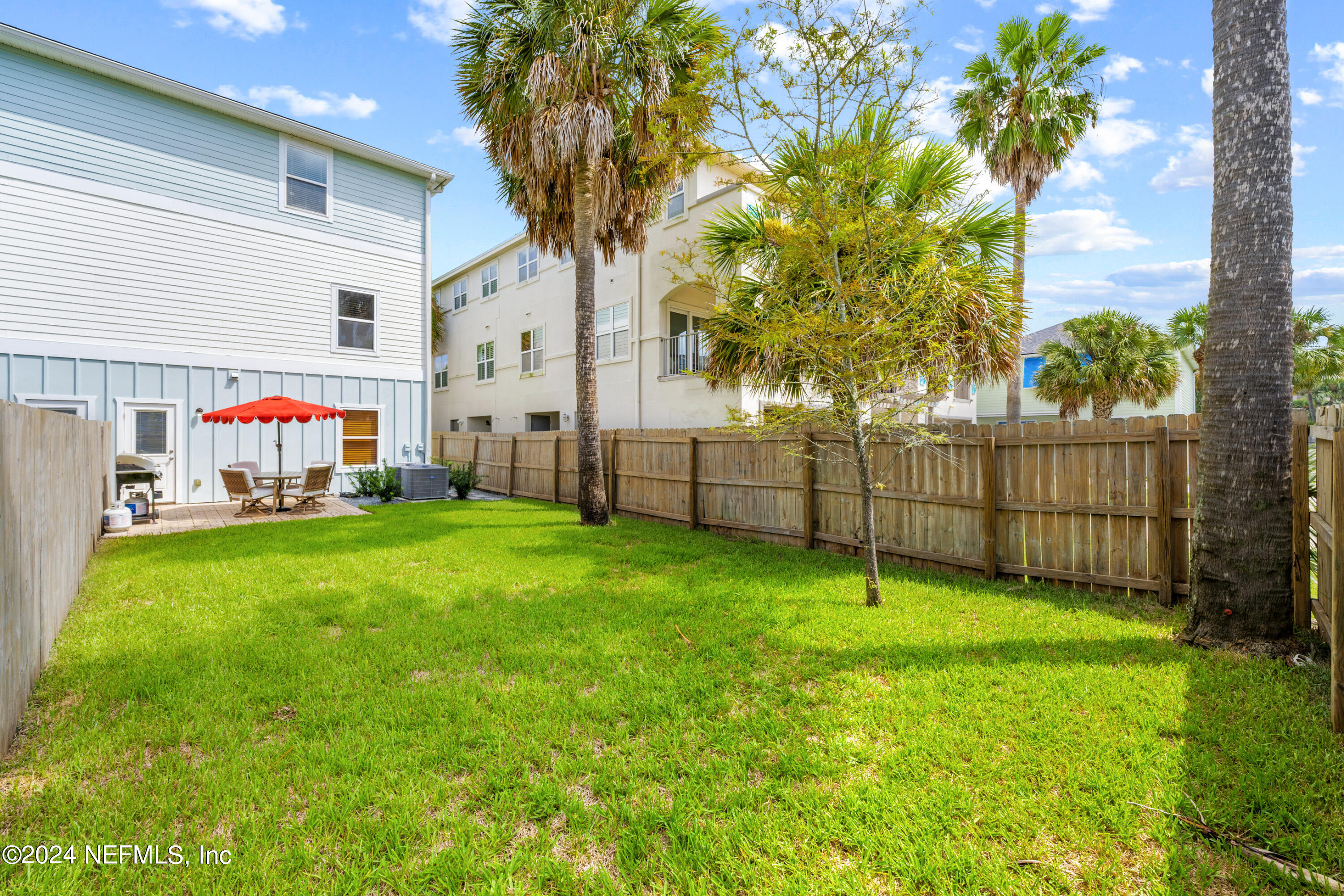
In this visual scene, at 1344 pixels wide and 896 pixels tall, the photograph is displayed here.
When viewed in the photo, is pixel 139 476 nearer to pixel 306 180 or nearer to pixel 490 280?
pixel 306 180

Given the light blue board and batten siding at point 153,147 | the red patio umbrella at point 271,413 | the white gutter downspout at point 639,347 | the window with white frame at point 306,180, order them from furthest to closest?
the white gutter downspout at point 639,347 → the window with white frame at point 306,180 → the light blue board and batten siding at point 153,147 → the red patio umbrella at point 271,413

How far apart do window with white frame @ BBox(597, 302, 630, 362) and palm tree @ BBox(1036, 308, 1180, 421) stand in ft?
43.5

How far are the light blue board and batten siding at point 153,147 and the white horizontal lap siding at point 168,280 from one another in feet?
1.79

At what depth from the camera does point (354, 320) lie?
15.0 meters

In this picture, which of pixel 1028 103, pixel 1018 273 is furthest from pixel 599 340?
pixel 1028 103

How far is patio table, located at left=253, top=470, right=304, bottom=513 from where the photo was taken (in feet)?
37.8

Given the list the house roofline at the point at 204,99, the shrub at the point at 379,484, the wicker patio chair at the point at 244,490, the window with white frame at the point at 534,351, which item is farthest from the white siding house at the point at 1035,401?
the wicker patio chair at the point at 244,490

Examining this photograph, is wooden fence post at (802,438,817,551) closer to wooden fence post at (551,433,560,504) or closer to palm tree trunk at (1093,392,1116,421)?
wooden fence post at (551,433,560,504)

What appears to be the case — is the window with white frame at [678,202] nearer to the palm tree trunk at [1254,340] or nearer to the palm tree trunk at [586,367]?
the palm tree trunk at [586,367]

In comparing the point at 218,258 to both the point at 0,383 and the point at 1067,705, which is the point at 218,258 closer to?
the point at 0,383

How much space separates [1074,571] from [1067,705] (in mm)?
3286

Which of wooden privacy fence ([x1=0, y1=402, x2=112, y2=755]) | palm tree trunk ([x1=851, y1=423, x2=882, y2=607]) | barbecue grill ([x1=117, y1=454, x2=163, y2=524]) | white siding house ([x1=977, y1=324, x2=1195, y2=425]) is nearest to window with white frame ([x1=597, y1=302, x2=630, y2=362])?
barbecue grill ([x1=117, y1=454, x2=163, y2=524])

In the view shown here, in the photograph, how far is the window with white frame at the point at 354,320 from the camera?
14695 mm

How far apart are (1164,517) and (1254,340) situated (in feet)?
6.48
